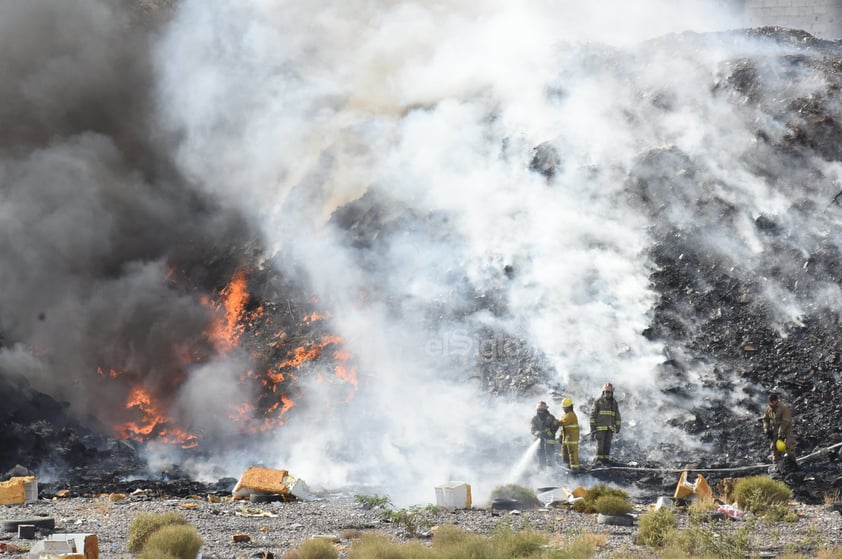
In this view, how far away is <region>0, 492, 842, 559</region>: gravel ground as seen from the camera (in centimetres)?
1177

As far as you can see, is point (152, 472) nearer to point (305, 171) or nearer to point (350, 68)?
point (305, 171)

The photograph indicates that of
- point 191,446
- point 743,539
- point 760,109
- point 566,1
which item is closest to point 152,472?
point 191,446

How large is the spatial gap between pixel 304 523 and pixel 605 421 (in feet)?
23.1

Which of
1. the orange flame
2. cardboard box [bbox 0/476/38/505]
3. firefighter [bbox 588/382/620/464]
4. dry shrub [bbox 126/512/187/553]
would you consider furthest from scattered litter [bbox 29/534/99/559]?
the orange flame

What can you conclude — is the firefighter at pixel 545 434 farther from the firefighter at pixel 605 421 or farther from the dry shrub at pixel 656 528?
the dry shrub at pixel 656 528

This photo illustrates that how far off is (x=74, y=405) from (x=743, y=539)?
70.4 ft

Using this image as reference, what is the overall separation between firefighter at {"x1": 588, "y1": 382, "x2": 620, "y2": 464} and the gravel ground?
2895mm

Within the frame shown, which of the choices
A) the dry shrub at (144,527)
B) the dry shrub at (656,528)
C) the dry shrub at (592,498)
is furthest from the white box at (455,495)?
the dry shrub at (144,527)

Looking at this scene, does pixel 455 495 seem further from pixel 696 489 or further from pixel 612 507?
pixel 696 489

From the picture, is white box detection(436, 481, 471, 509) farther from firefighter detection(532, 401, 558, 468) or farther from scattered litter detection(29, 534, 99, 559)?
scattered litter detection(29, 534, 99, 559)

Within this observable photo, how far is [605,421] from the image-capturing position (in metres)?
18.6

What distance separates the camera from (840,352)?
20750mm

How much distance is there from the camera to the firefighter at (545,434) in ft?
62.2

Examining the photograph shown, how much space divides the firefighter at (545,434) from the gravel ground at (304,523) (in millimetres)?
3341
